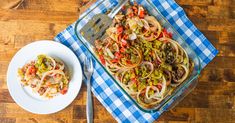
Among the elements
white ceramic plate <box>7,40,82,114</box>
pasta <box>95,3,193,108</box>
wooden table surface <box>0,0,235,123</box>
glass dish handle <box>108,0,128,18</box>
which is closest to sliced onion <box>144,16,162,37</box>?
pasta <box>95,3,193,108</box>

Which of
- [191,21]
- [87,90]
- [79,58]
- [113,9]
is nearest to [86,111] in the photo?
[87,90]

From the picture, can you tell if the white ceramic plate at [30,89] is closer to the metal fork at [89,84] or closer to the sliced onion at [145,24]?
the metal fork at [89,84]

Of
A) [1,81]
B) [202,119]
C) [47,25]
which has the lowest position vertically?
[202,119]

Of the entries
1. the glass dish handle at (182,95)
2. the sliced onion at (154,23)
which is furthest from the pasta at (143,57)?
the glass dish handle at (182,95)

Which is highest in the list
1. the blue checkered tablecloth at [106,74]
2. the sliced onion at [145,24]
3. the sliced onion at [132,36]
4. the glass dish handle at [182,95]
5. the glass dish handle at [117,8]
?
the glass dish handle at [117,8]

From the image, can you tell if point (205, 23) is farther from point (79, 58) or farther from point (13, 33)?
point (13, 33)

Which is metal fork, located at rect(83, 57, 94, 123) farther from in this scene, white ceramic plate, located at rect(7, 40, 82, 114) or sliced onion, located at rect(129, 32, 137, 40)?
sliced onion, located at rect(129, 32, 137, 40)
